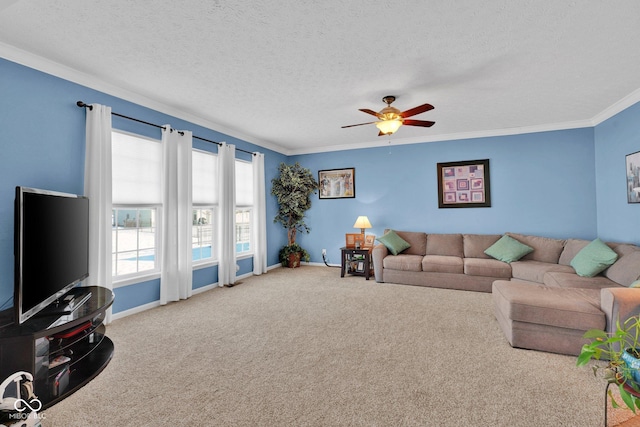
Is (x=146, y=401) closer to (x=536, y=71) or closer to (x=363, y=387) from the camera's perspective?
(x=363, y=387)

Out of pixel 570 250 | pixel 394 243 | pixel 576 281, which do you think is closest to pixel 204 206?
pixel 394 243

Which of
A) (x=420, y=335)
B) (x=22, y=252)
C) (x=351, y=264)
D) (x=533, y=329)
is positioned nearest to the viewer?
(x=22, y=252)

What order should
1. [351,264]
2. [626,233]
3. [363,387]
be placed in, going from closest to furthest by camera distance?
1. [363,387]
2. [626,233]
3. [351,264]

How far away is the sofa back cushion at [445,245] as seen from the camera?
5215 mm

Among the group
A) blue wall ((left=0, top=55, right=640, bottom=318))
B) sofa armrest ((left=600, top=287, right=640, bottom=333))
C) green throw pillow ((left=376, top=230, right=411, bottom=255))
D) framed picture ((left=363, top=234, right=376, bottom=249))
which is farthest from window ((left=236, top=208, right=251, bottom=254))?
sofa armrest ((left=600, top=287, right=640, bottom=333))

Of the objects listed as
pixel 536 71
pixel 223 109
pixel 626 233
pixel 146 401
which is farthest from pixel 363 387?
pixel 626 233

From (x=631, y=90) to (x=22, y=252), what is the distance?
6.21 m

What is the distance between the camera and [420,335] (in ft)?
9.71

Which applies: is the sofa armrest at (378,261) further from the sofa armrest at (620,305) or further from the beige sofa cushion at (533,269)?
the sofa armrest at (620,305)

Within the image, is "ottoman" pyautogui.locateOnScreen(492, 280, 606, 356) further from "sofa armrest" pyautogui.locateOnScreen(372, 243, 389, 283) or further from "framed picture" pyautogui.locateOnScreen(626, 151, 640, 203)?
"sofa armrest" pyautogui.locateOnScreen(372, 243, 389, 283)

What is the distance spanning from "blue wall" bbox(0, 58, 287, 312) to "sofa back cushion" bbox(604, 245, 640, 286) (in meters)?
5.80

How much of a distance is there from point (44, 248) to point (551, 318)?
4.08 meters

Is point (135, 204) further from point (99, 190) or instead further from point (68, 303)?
point (68, 303)

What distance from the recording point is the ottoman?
2.47 m
